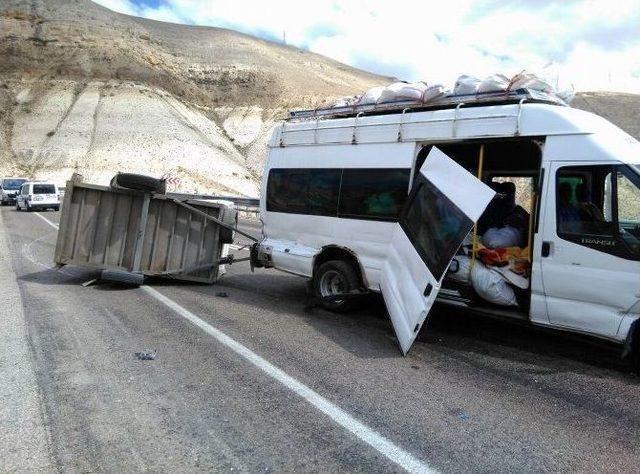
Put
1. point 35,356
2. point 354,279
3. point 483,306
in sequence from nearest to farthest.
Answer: point 35,356, point 483,306, point 354,279

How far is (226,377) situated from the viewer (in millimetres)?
4859

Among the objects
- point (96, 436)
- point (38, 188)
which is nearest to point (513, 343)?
point (96, 436)

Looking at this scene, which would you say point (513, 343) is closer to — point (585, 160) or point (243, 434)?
point (585, 160)

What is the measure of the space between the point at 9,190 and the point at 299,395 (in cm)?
3632

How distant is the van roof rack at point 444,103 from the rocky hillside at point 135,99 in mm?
33465

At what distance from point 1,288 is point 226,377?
5746 millimetres

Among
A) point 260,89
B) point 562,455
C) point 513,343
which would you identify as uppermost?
point 260,89

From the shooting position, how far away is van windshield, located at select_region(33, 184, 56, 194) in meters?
28.7

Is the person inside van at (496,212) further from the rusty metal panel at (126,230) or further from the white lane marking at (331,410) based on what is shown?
the rusty metal panel at (126,230)

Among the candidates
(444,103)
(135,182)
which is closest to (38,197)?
(135,182)

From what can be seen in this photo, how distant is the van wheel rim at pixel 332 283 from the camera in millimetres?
7352

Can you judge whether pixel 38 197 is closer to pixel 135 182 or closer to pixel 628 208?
pixel 135 182

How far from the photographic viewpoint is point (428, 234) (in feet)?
18.4

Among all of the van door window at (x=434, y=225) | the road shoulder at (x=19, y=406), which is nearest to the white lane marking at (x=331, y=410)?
the van door window at (x=434, y=225)
